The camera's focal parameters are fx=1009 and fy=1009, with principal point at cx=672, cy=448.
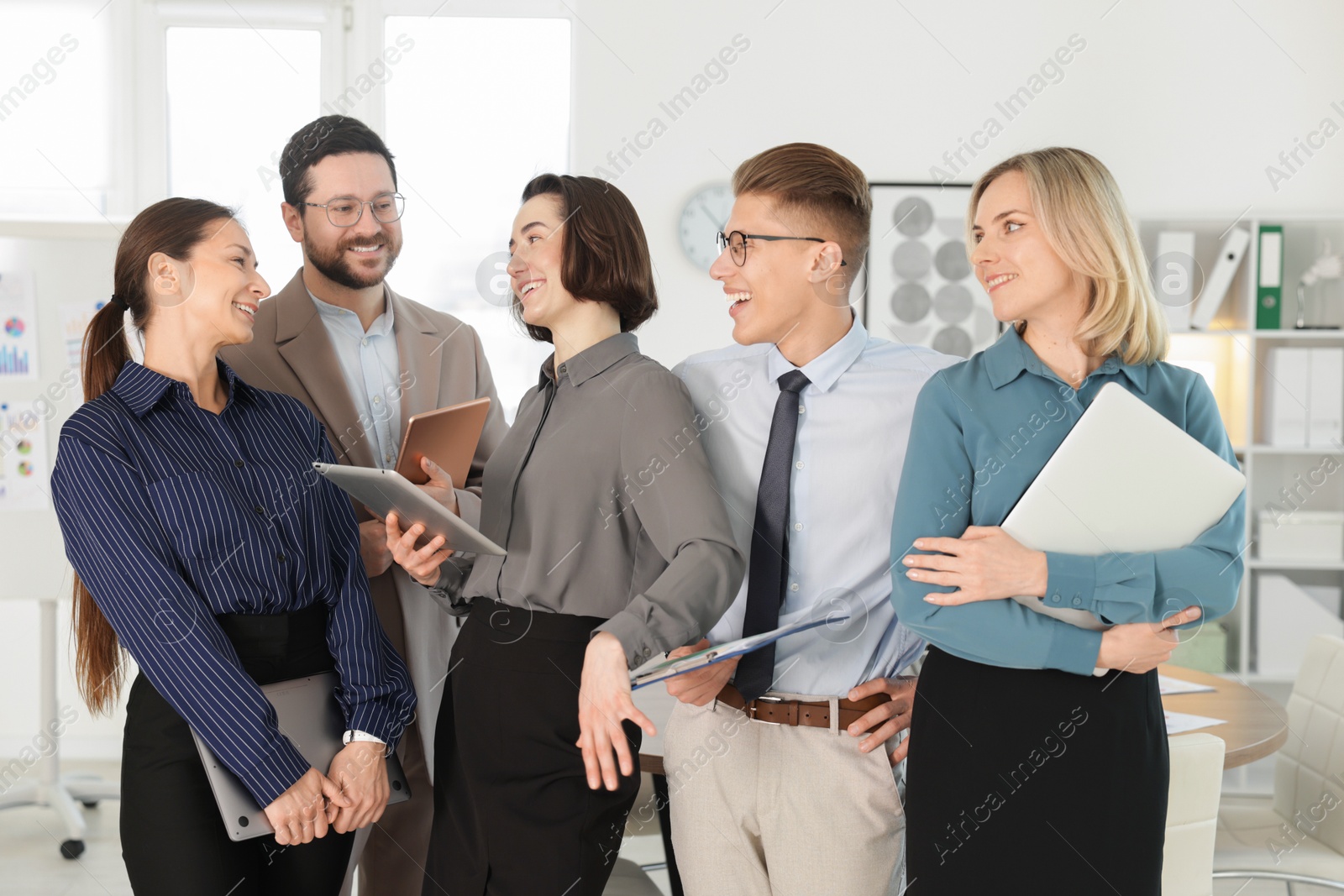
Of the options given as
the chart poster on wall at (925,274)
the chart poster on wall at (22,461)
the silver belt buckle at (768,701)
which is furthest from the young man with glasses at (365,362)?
the chart poster on wall at (925,274)

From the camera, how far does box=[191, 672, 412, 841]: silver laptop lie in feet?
4.83

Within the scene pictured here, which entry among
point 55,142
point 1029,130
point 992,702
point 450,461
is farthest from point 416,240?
point 992,702

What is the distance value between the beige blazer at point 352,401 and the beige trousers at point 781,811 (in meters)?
0.70

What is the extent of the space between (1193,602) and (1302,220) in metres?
3.65

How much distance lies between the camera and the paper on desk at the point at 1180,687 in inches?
108

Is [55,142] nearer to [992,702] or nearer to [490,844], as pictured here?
[490,844]

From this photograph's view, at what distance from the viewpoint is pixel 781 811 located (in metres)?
1.45

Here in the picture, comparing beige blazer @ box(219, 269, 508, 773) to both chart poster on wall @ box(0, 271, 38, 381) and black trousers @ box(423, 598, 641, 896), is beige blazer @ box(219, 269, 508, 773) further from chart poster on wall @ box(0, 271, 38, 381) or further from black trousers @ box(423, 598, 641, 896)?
chart poster on wall @ box(0, 271, 38, 381)

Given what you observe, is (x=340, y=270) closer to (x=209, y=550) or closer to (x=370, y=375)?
(x=370, y=375)

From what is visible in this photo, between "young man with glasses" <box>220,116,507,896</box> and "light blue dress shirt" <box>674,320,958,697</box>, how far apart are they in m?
0.64

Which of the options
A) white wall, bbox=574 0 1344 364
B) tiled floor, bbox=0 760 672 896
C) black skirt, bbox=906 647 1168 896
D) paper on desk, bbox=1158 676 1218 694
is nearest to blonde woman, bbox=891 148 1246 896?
black skirt, bbox=906 647 1168 896

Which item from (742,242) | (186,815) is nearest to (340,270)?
(742,242)

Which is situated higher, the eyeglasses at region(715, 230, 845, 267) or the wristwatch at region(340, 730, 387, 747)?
the eyeglasses at region(715, 230, 845, 267)

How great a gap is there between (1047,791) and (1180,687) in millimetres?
1751
